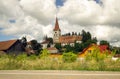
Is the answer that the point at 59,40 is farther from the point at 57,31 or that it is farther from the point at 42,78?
the point at 42,78

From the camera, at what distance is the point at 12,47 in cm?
8619

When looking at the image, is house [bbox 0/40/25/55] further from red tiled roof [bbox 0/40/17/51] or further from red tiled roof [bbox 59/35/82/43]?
red tiled roof [bbox 59/35/82/43]

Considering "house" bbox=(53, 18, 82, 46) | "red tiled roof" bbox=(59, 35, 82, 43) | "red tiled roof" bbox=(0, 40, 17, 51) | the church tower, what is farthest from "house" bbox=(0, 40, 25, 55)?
the church tower

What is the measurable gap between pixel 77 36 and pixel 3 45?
92752 mm

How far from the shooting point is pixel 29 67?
2284cm

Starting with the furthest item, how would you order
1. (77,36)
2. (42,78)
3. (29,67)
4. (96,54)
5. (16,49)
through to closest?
(77,36)
(16,49)
(96,54)
(29,67)
(42,78)

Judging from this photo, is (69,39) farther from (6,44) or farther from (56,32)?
(6,44)

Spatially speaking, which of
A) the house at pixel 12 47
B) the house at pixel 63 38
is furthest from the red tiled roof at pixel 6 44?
the house at pixel 63 38

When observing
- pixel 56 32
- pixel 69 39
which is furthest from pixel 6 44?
pixel 56 32

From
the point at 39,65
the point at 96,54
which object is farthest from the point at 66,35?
the point at 39,65

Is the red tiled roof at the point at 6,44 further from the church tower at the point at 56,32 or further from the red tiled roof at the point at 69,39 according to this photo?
the church tower at the point at 56,32

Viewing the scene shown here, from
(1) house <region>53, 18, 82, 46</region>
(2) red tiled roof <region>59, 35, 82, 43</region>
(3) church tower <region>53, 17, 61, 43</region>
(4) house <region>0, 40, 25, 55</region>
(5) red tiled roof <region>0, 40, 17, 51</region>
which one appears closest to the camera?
(4) house <region>0, 40, 25, 55</region>

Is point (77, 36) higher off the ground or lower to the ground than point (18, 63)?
higher

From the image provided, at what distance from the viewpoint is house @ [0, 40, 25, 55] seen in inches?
3361
